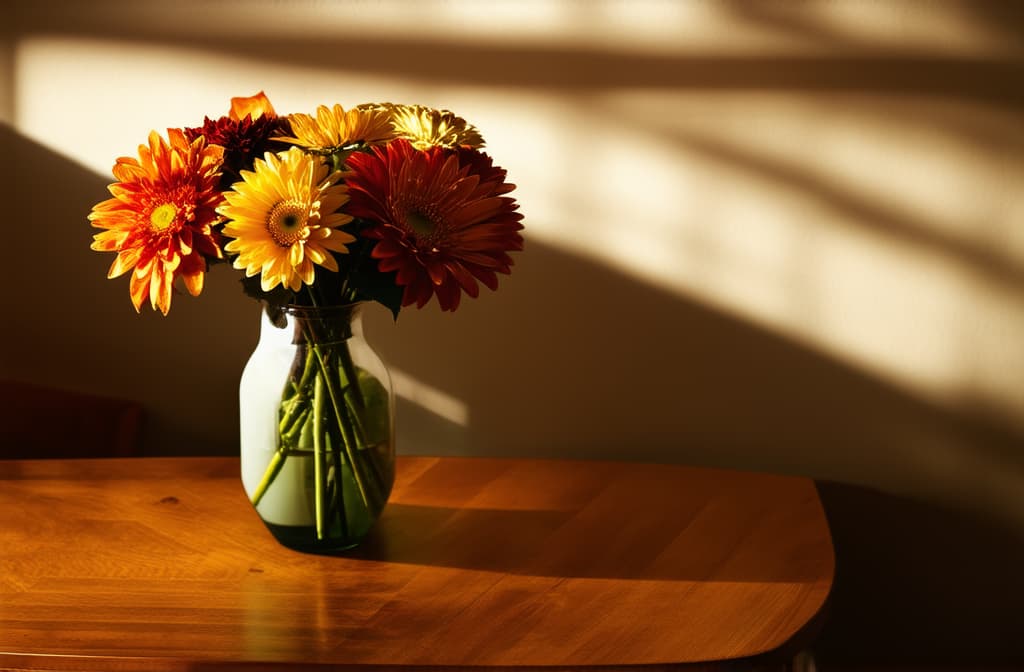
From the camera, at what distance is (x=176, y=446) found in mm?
2244

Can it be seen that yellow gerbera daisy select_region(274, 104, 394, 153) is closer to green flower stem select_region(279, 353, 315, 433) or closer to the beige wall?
green flower stem select_region(279, 353, 315, 433)

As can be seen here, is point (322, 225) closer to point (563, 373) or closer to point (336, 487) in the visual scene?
point (336, 487)

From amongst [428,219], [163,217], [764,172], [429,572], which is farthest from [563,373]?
[163,217]

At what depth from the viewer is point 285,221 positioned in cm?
128

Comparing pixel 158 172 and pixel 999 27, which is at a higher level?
pixel 999 27

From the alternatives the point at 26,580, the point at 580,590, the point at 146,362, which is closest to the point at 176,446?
the point at 146,362

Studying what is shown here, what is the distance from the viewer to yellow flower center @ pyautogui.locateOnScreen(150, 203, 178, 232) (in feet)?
4.24

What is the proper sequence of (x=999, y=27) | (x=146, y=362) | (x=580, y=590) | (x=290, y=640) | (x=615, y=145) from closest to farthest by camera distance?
1. (x=290, y=640)
2. (x=580, y=590)
3. (x=999, y=27)
4. (x=615, y=145)
5. (x=146, y=362)

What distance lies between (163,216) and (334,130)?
0.24 m

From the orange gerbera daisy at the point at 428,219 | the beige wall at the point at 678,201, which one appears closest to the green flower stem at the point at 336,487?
the orange gerbera daisy at the point at 428,219

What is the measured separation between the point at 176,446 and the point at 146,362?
0.60ft

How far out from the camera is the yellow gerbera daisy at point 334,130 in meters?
1.39

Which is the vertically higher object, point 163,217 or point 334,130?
point 334,130

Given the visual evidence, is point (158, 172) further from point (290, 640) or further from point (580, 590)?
point (580, 590)
